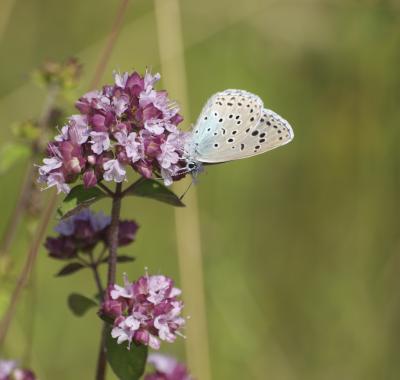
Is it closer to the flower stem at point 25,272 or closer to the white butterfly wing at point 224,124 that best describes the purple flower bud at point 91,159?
the white butterfly wing at point 224,124

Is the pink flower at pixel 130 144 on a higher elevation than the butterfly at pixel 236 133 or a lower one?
lower

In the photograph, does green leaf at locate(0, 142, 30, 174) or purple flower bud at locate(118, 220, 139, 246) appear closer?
purple flower bud at locate(118, 220, 139, 246)

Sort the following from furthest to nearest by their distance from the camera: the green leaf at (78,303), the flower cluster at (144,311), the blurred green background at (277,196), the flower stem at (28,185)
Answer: the blurred green background at (277,196)
the flower stem at (28,185)
the green leaf at (78,303)
the flower cluster at (144,311)

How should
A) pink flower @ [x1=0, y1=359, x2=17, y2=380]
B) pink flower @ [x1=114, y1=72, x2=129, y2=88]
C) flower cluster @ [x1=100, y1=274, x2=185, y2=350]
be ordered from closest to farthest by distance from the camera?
flower cluster @ [x1=100, y1=274, x2=185, y2=350], pink flower @ [x1=114, y1=72, x2=129, y2=88], pink flower @ [x1=0, y1=359, x2=17, y2=380]

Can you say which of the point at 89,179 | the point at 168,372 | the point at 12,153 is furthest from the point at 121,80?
the point at 168,372

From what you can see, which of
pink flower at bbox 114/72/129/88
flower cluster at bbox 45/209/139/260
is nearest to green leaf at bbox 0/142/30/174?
flower cluster at bbox 45/209/139/260

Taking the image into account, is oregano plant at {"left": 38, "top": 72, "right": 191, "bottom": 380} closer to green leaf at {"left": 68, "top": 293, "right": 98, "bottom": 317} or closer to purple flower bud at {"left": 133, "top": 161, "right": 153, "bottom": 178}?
purple flower bud at {"left": 133, "top": 161, "right": 153, "bottom": 178}

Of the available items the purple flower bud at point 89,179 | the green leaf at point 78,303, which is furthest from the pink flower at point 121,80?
the green leaf at point 78,303

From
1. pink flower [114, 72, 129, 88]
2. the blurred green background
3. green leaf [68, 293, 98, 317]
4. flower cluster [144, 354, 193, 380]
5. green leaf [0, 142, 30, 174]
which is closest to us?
pink flower [114, 72, 129, 88]
